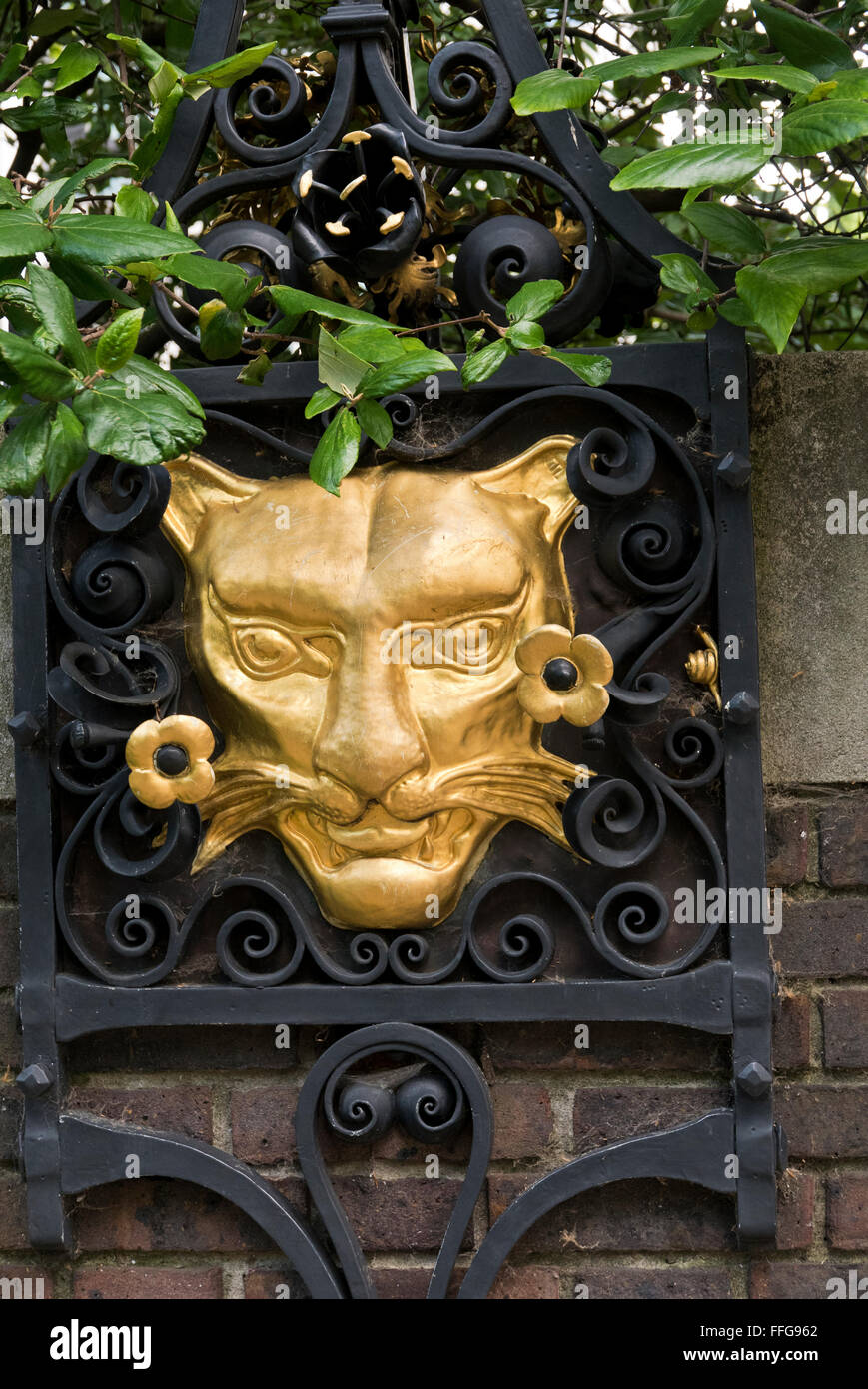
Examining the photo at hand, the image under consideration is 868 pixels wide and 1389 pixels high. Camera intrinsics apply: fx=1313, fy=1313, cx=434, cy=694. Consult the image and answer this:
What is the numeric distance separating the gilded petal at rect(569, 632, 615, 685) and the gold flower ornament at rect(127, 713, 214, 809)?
34 cm

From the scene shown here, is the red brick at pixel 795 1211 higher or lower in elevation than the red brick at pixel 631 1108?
lower

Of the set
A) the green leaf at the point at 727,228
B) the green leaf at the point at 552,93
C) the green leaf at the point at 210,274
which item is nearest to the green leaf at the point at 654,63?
the green leaf at the point at 552,93

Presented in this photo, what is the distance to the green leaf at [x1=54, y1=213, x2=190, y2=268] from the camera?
0.89 metres

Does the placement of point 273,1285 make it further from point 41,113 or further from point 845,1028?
point 41,113

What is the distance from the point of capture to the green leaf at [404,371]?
3.17 ft

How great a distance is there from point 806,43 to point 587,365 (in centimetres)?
34

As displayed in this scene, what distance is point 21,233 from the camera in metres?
0.86

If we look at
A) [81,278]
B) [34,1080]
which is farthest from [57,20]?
[34,1080]

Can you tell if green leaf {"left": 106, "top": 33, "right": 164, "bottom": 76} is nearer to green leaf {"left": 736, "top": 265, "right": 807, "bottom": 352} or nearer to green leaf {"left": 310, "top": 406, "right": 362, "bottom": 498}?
green leaf {"left": 310, "top": 406, "right": 362, "bottom": 498}

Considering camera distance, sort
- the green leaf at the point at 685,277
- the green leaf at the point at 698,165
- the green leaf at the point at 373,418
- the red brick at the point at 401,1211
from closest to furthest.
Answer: the green leaf at the point at 698,165, the green leaf at the point at 373,418, the green leaf at the point at 685,277, the red brick at the point at 401,1211

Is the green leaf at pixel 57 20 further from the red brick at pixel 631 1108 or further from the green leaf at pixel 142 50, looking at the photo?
the red brick at pixel 631 1108

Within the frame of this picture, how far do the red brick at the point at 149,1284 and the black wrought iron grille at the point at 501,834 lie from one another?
0.07 metres

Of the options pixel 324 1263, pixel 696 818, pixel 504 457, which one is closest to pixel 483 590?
pixel 504 457

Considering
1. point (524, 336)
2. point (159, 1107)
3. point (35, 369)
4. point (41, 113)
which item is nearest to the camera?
point (35, 369)
